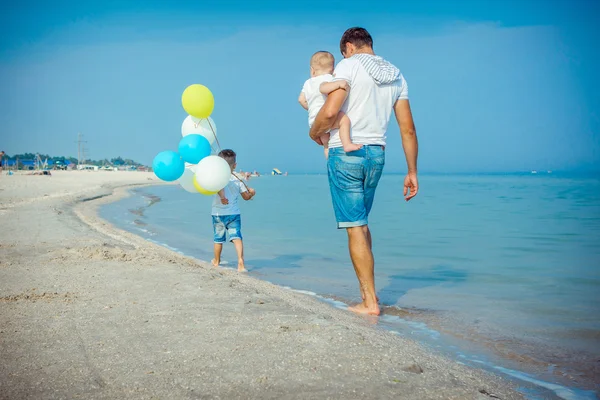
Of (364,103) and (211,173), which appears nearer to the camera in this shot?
(364,103)

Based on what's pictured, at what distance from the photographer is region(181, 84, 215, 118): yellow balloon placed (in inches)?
252

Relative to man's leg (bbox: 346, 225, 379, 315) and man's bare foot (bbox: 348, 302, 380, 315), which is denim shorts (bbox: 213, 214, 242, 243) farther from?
man's leg (bbox: 346, 225, 379, 315)

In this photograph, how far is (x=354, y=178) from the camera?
13.3ft

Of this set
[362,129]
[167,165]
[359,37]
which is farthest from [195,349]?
[167,165]

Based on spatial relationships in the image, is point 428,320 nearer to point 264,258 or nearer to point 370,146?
point 370,146

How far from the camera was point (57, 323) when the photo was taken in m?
3.33

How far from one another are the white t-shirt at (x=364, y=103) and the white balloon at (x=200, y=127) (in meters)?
2.93

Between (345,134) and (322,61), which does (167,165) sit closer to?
(322,61)

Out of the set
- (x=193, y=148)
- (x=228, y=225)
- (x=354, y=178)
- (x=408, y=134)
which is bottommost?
(x=228, y=225)

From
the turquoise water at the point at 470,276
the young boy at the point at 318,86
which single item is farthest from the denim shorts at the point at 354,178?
the turquoise water at the point at 470,276

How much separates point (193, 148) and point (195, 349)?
370 centimetres

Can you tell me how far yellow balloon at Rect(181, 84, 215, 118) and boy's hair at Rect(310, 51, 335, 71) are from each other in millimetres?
2509

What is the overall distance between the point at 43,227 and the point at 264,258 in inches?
158

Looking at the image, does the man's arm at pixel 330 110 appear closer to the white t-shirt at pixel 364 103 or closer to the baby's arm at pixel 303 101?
the white t-shirt at pixel 364 103
